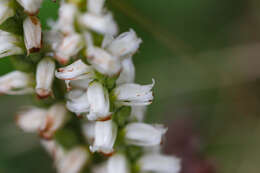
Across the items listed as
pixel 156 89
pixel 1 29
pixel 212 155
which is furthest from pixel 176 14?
pixel 1 29

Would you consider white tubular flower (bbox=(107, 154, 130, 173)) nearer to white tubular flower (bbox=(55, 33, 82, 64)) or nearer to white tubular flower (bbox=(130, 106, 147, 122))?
white tubular flower (bbox=(130, 106, 147, 122))

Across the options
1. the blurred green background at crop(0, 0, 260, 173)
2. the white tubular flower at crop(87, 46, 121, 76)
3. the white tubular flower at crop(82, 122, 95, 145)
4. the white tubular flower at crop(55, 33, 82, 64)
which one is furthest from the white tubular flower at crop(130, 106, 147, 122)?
the blurred green background at crop(0, 0, 260, 173)

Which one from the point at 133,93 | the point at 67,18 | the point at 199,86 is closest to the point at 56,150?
the point at 133,93

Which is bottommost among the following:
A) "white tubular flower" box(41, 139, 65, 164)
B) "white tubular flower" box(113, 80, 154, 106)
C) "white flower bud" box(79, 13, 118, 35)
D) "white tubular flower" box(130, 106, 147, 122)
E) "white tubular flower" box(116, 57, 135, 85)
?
"white tubular flower" box(41, 139, 65, 164)

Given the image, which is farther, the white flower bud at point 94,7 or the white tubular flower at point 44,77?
the white tubular flower at point 44,77

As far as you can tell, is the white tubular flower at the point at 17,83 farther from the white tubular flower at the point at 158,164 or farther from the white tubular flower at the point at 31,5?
the white tubular flower at the point at 158,164

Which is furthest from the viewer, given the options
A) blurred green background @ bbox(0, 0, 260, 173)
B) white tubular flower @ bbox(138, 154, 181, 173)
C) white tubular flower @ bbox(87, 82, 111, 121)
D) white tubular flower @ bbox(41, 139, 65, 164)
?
blurred green background @ bbox(0, 0, 260, 173)

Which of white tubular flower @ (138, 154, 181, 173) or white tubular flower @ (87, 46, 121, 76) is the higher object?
white tubular flower @ (87, 46, 121, 76)

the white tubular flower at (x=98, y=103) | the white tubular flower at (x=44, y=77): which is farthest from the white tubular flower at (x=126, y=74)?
the white tubular flower at (x=44, y=77)
